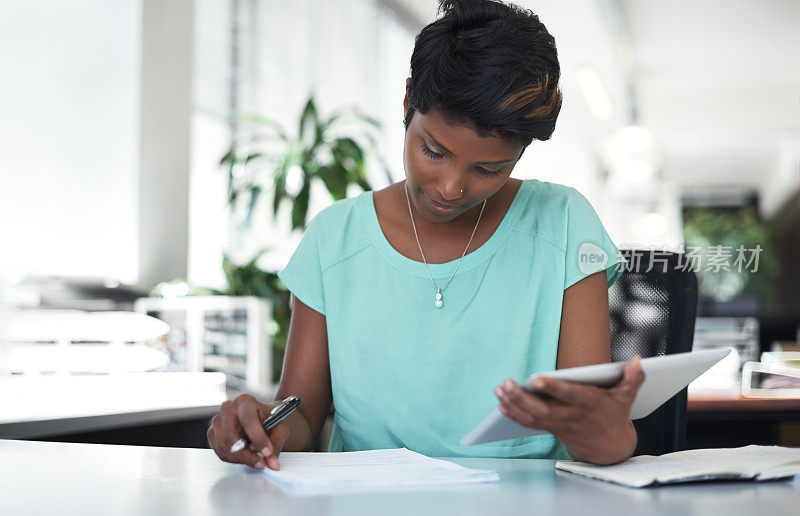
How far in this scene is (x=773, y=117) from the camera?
31.2 feet

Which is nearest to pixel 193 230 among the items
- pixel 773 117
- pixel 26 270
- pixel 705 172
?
pixel 26 270

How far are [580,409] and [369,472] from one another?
0.80 feet

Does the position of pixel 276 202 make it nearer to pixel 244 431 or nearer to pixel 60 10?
pixel 60 10

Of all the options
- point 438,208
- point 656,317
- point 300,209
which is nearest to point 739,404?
point 656,317

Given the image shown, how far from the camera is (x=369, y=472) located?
0.87 m

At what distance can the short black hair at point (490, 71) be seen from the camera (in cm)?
104

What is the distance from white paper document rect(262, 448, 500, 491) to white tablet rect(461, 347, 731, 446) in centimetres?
6

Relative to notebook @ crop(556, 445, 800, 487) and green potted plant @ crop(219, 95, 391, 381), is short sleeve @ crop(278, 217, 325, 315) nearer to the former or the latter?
notebook @ crop(556, 445, 800, 487)

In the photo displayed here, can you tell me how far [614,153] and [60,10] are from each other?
5.72 m

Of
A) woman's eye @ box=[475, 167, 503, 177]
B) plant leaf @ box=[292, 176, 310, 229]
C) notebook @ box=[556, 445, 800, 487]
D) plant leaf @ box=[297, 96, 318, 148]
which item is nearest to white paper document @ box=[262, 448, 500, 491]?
notebook @ box=[556, 445, 800, 487]

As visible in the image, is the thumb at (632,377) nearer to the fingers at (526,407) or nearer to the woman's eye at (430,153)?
the fingers at (526,407)

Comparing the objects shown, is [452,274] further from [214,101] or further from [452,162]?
[214,101]

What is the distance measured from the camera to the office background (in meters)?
2.59

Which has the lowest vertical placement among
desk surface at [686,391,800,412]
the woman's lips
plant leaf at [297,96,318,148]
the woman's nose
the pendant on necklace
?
desk surface at [686,391,800,412]
